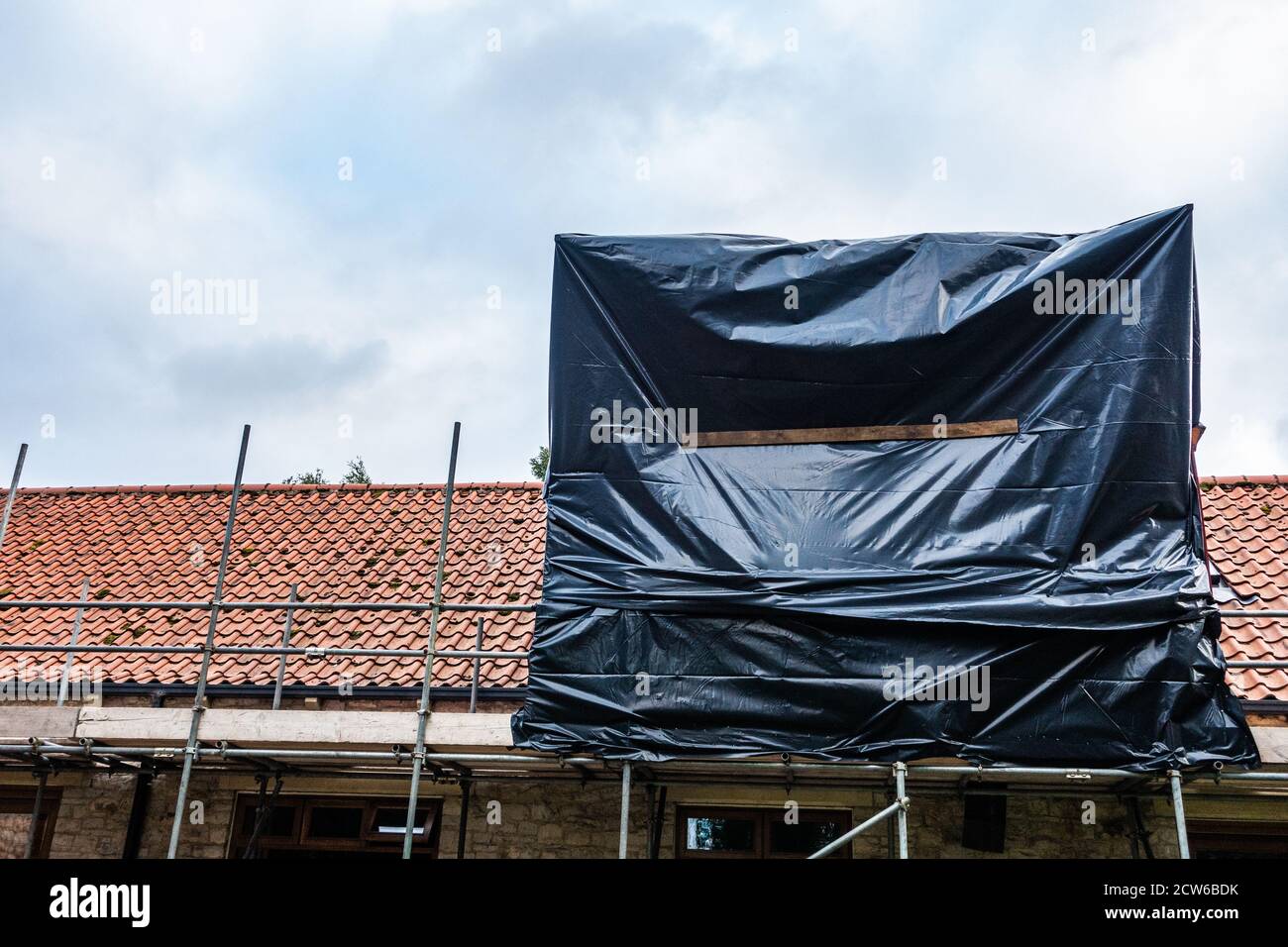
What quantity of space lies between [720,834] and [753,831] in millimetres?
282

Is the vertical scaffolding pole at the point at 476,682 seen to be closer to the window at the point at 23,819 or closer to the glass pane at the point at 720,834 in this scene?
the glass pane at the point at 720,834

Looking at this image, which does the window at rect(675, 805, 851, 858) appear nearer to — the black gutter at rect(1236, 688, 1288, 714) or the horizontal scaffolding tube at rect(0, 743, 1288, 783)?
the horizontal scaffolding tube at rect(0, 743, 1288, 783)

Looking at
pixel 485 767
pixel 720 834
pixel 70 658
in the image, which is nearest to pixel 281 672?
pixel 485 767

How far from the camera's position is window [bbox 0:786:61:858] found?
968 cm

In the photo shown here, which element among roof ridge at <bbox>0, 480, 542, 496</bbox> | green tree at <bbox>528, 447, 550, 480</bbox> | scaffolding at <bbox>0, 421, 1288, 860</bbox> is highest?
green tree at <bbox>528, 447, 550, 480</bbox>

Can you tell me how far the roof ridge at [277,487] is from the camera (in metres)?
13.5

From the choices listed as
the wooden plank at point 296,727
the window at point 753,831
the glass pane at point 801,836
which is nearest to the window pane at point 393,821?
the wooden plank at point 296,727

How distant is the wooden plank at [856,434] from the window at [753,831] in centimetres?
333

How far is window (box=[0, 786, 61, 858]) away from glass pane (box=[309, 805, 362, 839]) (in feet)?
7.73

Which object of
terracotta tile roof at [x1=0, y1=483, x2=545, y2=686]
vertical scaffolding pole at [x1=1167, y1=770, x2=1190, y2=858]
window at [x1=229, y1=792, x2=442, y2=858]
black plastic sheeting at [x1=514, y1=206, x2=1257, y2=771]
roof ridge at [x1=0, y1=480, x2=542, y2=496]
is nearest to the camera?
vertical scaffolding pole at [x1=1167, y1=770, x2=1190, y2=858]

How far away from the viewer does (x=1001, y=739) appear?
6926 millimetres

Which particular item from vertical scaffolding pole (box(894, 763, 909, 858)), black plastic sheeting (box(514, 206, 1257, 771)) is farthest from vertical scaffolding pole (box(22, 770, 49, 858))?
vertical scaffolding pole (box(894, 763, 909, 858))
